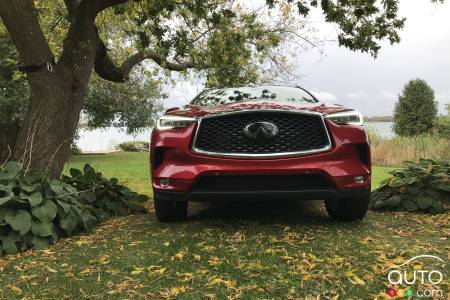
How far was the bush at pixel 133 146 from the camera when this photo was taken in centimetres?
3335

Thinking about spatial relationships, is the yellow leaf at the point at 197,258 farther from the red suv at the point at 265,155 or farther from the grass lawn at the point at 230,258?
the red suv at the point at 265,155

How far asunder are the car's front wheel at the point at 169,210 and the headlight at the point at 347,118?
66.9 inches

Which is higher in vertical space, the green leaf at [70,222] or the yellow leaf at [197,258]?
the green leaf at [70,222]

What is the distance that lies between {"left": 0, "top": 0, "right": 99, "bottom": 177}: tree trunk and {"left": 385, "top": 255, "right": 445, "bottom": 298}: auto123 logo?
4.00 m

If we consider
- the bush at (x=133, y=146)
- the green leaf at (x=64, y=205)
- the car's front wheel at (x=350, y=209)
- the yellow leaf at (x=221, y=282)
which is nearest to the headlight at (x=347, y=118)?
the car's front wheel at (x=350, y=209)

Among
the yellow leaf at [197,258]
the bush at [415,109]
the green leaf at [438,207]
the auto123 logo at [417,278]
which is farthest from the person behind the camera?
the bush at [415,109]

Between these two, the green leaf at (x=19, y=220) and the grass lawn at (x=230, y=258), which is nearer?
the grass lawn at (x=230, y=258)

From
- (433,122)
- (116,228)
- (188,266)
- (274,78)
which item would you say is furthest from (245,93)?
(433,122)

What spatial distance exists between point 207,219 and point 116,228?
3.08ft

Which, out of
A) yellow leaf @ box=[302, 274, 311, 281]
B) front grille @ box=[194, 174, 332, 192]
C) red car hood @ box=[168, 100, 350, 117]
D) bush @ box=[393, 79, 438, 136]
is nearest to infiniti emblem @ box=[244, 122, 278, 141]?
red car hood @ box=[168, 100, 350, 117]

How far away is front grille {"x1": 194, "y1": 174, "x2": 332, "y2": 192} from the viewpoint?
13.1 ft

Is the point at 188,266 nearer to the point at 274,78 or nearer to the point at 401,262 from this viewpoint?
the point at 401,262

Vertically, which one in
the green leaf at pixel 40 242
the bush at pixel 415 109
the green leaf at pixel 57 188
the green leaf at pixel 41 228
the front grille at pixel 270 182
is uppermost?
the bush at pixel 415 109

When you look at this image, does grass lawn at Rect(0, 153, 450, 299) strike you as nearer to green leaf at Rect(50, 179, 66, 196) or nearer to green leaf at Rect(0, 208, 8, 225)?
green leaf at Rect(0, 208, 8, 225)
